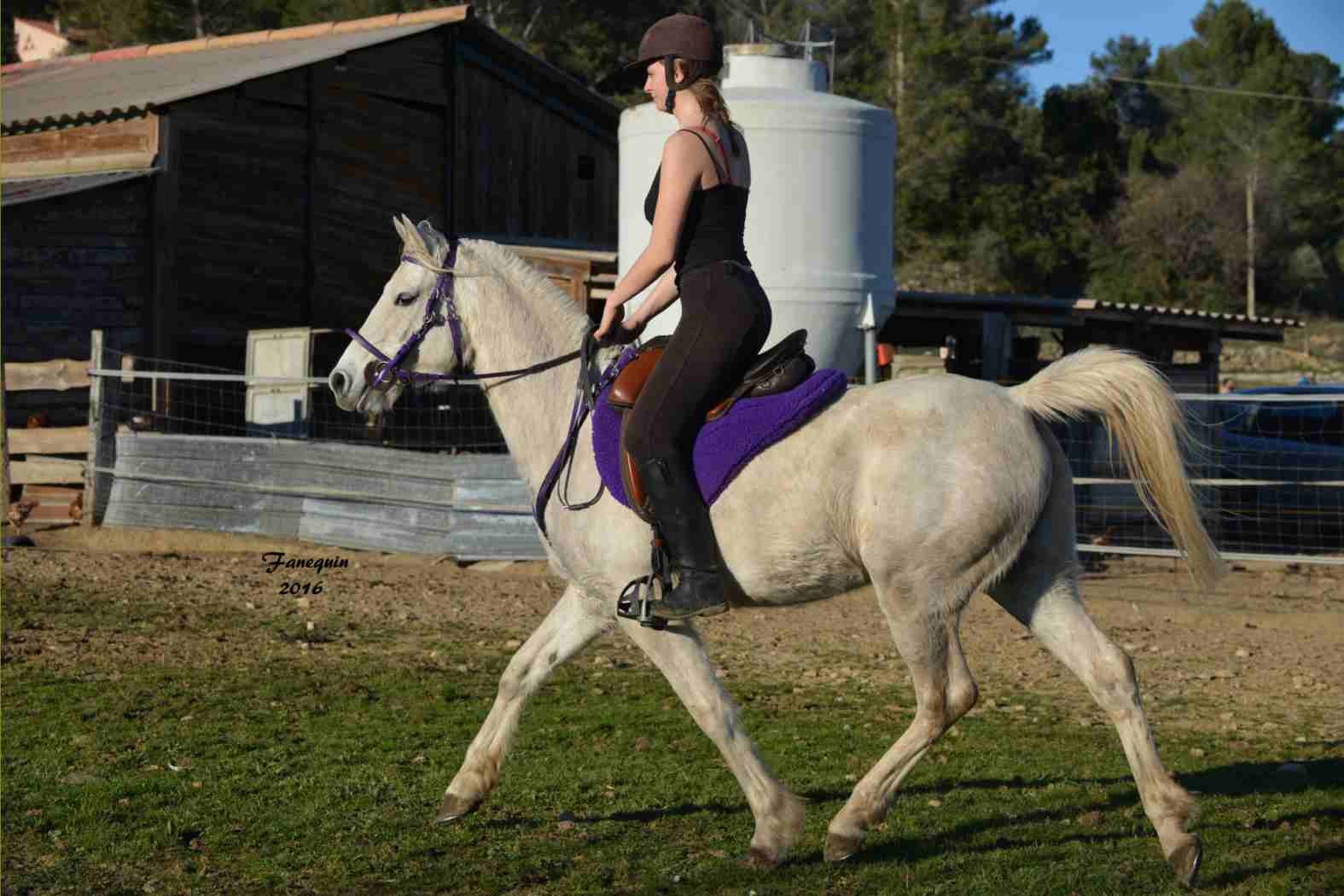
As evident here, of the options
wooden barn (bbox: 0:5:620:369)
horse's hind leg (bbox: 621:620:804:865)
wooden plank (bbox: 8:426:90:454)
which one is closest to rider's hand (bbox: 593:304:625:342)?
horse's hind leg (bbox: 621:620:804:865)

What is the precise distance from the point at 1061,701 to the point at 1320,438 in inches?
398

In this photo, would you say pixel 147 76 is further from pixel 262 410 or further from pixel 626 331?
pixel 626 331

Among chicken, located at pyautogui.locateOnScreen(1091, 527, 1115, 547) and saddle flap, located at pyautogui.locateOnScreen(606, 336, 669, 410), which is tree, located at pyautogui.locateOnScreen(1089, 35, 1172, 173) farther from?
saddle flap, located at pyautogui.locateOnScreen(606, 336, 669, 410)

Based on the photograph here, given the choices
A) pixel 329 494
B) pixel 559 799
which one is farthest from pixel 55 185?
pixel 559 799

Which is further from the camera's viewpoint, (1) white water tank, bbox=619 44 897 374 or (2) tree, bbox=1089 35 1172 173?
(2) tree, bbox=1089 35 1172 173

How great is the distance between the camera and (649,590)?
5.50 metres

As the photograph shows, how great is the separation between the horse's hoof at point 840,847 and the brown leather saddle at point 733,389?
132cm

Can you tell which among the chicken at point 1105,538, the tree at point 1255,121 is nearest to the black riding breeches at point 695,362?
the chicken at point 1105,538

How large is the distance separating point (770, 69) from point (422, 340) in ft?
33.4

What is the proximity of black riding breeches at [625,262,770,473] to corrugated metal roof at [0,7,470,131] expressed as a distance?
53.8 ft

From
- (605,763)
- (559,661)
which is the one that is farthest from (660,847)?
(605,763)

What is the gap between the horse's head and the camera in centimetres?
603

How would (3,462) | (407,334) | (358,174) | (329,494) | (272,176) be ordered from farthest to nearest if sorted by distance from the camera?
(358,174)
(272,176)
(3,462)
(329,494)
(407,334)

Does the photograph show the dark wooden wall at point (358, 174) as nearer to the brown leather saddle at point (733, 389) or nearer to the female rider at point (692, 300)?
the brown leather saddle at point (733, 389)
